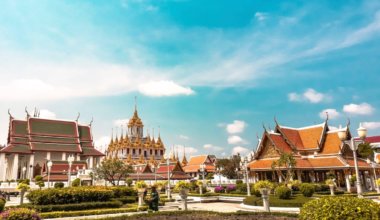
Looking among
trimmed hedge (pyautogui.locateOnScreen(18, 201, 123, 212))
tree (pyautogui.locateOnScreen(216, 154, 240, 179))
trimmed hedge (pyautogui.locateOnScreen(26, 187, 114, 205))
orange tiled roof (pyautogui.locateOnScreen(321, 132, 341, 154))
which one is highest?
orange tiled roof (pyautogui.locateOnScreen(321, 132, 341, 154))

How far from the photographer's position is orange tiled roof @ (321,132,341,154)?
2970 cm

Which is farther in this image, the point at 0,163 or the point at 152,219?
the point at 0,163

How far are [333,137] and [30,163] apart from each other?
4444cm

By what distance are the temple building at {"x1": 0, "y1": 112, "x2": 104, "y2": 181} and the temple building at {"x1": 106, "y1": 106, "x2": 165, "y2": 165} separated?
1829cm

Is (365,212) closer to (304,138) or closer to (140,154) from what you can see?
(304,138)

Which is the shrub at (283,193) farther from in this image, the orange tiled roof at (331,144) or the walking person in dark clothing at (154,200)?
the orange tiled roof at (331,144)

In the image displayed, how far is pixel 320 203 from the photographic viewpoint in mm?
6629

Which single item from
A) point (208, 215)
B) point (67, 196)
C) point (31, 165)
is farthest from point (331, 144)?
point (31, 165)

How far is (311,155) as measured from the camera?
102 ft

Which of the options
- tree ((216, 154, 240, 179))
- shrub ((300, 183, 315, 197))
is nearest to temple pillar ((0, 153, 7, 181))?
tree ((216, 154, 240, 179))

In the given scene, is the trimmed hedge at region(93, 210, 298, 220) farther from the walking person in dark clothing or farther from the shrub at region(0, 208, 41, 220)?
the shrub at region(0, 208, 41, 220)

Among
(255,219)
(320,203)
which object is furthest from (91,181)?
(320,203)

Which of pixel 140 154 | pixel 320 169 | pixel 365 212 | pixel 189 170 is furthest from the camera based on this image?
pixel 140 154

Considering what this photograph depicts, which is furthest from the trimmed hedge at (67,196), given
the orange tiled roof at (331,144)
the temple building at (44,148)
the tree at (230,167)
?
the tree at (230,167)
